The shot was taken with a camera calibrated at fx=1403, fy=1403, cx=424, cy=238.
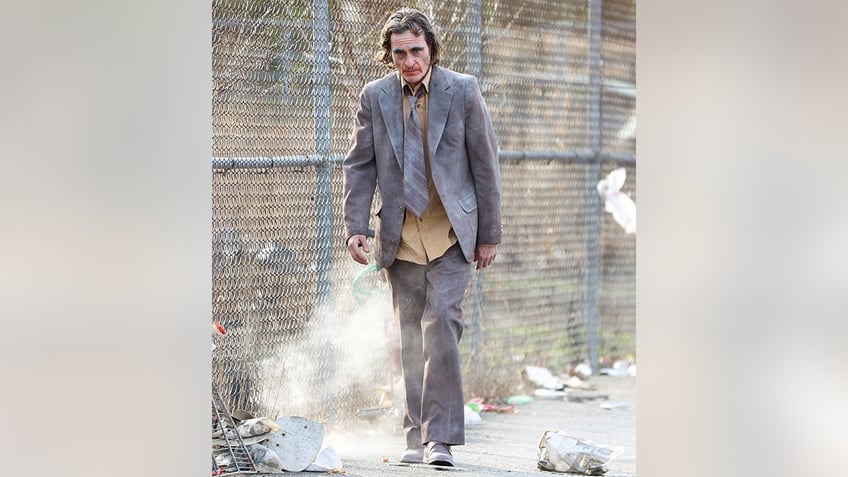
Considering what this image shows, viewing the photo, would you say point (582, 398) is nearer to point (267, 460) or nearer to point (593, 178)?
point (593, 178)

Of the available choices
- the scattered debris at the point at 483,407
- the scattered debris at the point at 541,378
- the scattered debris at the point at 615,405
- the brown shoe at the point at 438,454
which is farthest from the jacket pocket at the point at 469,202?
the scattered debris at the point at 541,378

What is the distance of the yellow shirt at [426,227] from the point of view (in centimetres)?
600

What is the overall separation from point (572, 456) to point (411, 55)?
1.99m

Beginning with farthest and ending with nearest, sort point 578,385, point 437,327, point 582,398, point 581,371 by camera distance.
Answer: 1. point 581,371
2. point 578,385
3. point 582,398
4. point 437,327

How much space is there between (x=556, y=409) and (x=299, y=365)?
213 cm

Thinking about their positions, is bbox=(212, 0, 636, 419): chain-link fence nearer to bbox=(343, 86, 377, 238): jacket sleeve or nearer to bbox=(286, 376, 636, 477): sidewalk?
bbox=(286, 376, 636, 477): sidewalk

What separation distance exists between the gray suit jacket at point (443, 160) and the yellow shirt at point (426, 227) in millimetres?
44

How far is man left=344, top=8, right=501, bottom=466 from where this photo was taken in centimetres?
595

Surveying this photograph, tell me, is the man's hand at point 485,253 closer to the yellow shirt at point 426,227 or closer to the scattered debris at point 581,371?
the yellow shirt at point 426,227

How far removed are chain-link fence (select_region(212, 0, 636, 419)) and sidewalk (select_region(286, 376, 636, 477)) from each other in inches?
9.3

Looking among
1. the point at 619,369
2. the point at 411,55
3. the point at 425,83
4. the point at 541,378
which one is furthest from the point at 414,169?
the point at 619,369

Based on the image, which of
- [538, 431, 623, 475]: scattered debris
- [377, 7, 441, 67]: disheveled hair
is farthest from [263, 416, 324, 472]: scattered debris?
[377, 7, 441, 67]: disheveled hair

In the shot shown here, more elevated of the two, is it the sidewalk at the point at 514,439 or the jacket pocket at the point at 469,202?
the jacket pocket at the point at 469,202

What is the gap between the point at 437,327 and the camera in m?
6.02
